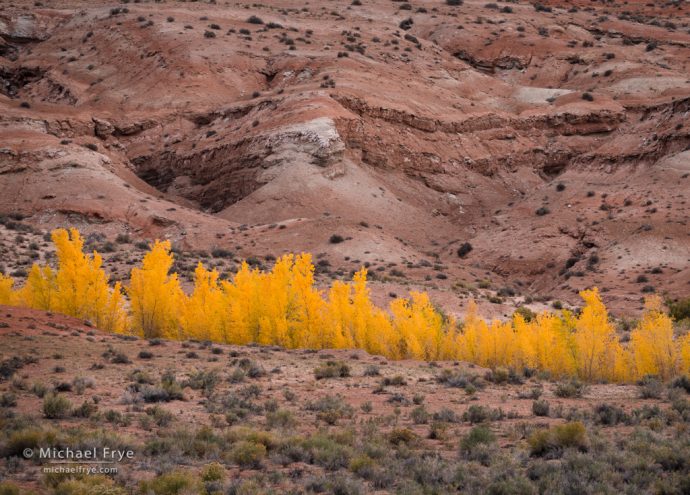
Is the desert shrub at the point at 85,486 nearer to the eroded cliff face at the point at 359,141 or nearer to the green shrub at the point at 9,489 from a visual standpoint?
the green shrub at the point at 9,489

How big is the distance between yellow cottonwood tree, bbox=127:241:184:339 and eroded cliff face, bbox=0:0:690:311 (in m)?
16.3

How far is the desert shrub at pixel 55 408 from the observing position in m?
15.9

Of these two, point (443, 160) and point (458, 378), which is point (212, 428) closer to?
point (458, 378)

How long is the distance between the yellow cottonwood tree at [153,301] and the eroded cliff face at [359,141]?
16.3 m

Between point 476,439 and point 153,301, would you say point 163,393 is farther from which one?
point 153,301

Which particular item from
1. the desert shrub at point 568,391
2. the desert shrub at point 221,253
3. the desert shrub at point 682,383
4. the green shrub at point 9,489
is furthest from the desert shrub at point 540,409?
the desert shrub at point 221,253

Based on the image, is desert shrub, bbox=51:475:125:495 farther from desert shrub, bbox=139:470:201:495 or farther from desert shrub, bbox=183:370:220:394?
desert shrub, bbox=183:370:220:394

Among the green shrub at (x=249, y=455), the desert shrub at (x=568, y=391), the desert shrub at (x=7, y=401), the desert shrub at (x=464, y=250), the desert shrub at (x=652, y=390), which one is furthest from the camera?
the desert shrub at (x=464, y=250)

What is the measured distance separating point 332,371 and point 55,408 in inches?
373

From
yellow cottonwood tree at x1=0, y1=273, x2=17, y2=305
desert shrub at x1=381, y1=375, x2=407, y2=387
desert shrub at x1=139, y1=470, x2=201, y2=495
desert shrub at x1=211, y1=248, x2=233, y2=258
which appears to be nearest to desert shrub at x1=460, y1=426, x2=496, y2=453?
desert shrub at x1=139, y1=470, x2=201, y2=495

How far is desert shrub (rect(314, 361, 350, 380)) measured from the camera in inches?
923

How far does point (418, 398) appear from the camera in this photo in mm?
20203

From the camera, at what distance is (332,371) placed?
926 inches

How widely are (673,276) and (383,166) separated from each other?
89.7 feet
